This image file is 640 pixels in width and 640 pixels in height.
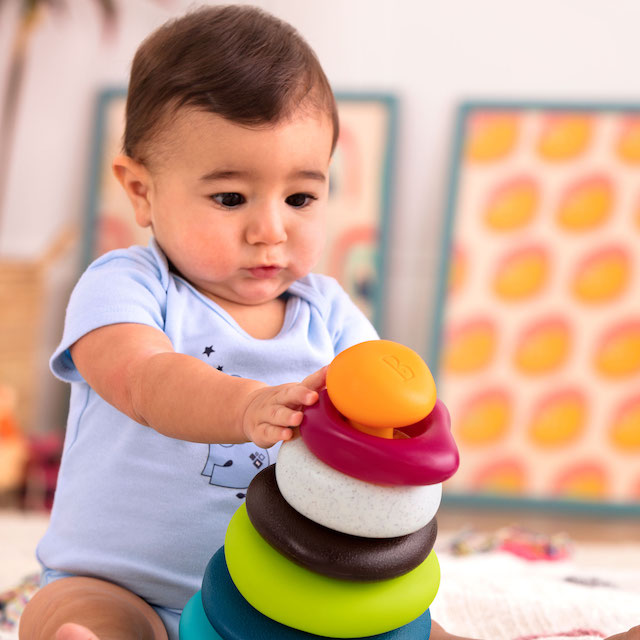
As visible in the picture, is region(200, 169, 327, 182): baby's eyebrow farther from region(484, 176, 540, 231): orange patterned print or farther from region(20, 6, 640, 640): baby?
region(484, 176, 540, 231): orange patterned print

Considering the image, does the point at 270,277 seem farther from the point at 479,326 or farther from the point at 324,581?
the point at 479,326

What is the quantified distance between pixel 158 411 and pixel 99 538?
24 centimetres

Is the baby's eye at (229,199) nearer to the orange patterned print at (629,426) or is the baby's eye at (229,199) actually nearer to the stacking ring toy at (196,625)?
the stacking ring toy at (196,625)

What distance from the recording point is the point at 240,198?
0.83m

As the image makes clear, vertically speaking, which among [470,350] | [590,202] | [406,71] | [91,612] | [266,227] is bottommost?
[470,350]

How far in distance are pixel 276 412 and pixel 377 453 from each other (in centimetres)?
8

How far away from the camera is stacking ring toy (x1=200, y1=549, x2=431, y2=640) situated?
657 mm

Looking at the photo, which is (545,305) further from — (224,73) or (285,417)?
(285,417)

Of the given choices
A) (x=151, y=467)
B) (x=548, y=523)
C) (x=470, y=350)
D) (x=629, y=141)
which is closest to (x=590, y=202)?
(x=629, y=141)

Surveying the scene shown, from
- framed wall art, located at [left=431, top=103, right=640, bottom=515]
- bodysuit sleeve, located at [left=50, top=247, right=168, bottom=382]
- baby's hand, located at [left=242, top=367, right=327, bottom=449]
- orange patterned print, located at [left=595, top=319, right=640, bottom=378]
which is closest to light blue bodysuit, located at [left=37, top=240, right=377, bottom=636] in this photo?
bodysuit sleeve, located at [left=50, top=247, right=168, bottom=382]

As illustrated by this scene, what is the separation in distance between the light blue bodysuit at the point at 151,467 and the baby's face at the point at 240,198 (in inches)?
2.0

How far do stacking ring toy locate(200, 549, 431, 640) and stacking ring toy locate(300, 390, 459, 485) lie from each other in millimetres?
154

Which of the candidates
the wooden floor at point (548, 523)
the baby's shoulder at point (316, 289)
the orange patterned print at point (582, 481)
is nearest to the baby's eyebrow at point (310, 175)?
the baby's shoulder at point (316, 289)

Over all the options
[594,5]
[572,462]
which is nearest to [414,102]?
[594,5]
